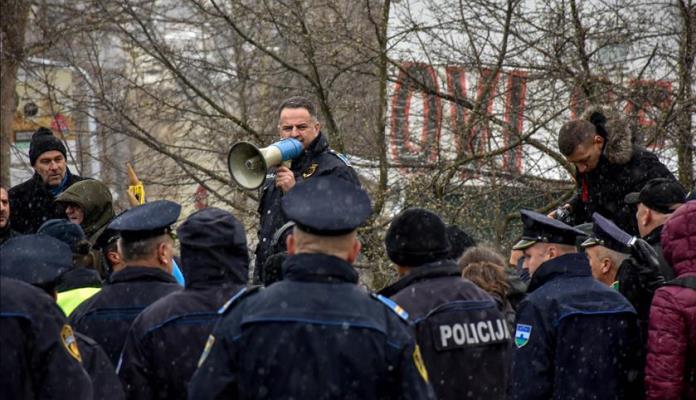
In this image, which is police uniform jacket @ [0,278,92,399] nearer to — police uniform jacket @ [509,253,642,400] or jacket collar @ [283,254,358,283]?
jacket collar @ [283,254,358,283]

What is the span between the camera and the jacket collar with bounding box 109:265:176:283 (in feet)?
18.0

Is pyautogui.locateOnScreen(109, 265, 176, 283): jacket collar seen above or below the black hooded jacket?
below

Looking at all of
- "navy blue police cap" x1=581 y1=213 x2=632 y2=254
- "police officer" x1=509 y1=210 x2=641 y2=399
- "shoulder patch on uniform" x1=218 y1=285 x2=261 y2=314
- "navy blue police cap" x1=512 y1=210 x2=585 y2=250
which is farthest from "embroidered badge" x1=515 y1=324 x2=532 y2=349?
"shoulder patch on uniform" x1=218 y1=285 x2=261 y2=314

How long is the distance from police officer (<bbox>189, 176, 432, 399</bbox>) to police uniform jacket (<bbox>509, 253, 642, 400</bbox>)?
1.81m

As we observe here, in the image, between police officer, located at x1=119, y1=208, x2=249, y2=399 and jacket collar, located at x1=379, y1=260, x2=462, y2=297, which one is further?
jacket collar, located at x1=379, y1=260, x2=462, y2=297

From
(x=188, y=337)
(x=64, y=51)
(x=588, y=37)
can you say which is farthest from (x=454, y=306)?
(x=64, y=51)

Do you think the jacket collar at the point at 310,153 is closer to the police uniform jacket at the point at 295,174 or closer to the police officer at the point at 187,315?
the police uniform jacket at the point at 295,174

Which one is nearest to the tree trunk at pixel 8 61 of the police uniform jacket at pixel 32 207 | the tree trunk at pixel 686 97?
the police uniform jacket at pixel 32 207

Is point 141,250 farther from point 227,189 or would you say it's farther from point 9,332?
point 227,189

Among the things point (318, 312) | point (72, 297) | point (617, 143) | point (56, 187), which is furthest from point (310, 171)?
point (318, 312)

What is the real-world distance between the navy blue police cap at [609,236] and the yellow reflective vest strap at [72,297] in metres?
2.76

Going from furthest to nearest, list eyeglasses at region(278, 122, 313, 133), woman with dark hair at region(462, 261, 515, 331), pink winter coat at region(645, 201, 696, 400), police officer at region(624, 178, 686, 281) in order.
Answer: eyeglasses at region(278, 122, 313, 133)
police officer at region(624, 178, 686, 281)
woman with dark hair at region(462, 261, 515, 331)
pink winter coat at region(645, 201, 696, 400)

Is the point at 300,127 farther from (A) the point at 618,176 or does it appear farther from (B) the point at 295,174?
(A) the point at 618,176

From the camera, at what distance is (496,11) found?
429 inches
